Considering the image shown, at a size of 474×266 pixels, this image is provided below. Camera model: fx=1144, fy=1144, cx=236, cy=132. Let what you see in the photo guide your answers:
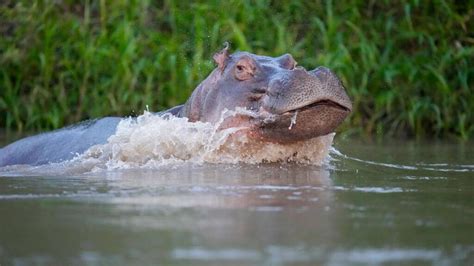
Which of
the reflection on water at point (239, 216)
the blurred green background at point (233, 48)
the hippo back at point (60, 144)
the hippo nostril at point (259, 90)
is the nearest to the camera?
the reflection on water at point (239, 216)

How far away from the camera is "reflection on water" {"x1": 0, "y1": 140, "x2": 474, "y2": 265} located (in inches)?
118

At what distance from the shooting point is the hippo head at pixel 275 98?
17.2 ft

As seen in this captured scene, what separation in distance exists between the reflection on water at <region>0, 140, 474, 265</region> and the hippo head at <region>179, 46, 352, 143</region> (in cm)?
21

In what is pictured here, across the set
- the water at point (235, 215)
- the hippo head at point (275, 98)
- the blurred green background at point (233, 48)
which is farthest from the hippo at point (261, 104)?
the blurred green background at point (233, 48)

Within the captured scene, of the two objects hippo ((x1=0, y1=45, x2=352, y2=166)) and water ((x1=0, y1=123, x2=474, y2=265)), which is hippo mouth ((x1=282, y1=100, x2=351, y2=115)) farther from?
water ((x1=0, y1=123, x2=474, y2=265))

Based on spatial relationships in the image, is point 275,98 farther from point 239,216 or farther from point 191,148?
point 239,216

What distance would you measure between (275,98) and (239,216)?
1785 millimetres

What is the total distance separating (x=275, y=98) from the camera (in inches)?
212

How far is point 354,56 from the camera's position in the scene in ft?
32.8

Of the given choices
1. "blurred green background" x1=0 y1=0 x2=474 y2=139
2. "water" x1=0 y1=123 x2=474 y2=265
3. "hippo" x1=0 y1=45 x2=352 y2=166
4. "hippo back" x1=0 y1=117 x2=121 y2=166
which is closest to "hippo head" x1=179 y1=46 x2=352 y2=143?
"hippo" x1=0 y1=45 x2=352 y2=166

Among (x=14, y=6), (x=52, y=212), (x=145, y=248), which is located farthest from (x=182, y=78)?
(x=145, y=248)

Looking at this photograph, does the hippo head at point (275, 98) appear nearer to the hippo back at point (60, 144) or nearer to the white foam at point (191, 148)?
the white foam at point (191, 148)

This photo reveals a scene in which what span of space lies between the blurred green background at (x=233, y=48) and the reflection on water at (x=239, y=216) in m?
4.19

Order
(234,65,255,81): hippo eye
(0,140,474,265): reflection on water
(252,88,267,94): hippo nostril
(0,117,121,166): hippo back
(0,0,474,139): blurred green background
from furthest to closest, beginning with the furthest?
(0,0,474,139): blurred green background → (0,117,121,166): hippo back → (234,65,255,81): hippo eye → (252,88,267,94): hippo nostril → (0,140,474,265): reflection on water
